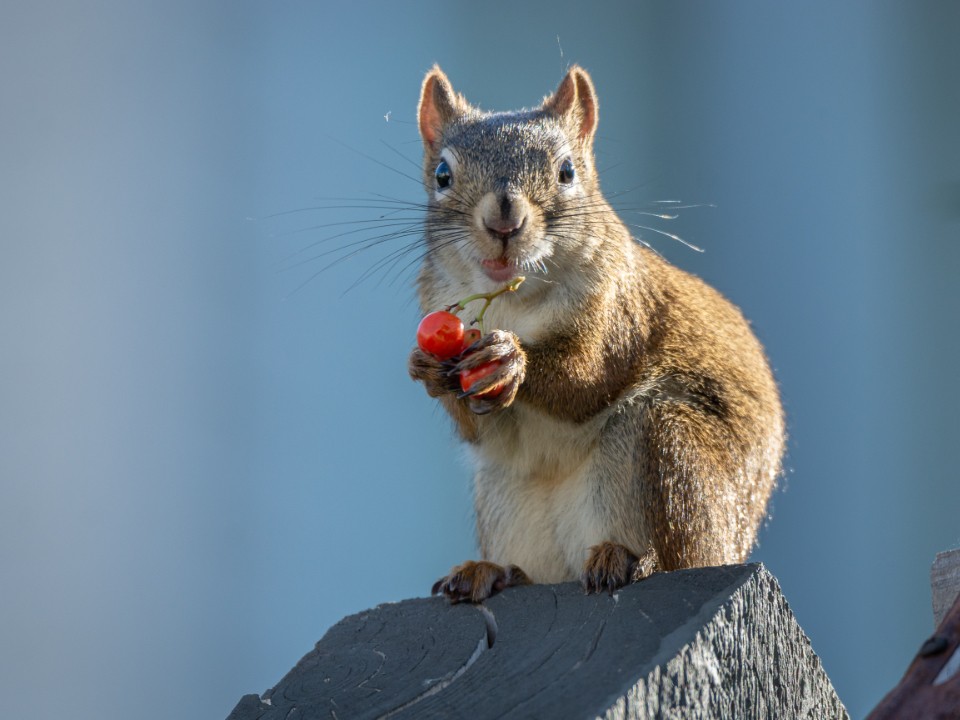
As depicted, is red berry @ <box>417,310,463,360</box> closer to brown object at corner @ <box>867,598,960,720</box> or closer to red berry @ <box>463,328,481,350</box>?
red berry @ <box>463,328,481,350</box>

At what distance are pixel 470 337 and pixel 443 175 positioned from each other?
21.0 inches

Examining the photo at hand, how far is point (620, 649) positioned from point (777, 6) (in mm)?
4633

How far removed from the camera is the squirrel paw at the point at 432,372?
7.55ft

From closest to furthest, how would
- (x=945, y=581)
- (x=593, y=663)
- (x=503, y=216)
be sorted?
(x=593, y=663)
(x=945, y=581)
(x=503, y=216)

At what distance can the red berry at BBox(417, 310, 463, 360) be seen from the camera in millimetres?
2270

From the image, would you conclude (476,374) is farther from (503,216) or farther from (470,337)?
(503,216)

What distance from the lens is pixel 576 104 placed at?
2.98m

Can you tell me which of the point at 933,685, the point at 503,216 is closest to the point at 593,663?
the point at 933,685

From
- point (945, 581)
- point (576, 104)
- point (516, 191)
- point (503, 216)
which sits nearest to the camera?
point (945, 581)

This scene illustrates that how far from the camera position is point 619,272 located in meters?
2.63

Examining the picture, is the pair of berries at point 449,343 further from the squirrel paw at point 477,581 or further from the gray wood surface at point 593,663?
the gray wood surface at point 593,663

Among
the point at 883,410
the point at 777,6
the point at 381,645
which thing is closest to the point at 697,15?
the point at 777,6

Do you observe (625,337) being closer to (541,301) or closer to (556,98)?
(541,301)

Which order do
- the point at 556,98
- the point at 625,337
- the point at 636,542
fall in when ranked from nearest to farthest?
the point at 636,542 < the point at 625,337 < the point at 556,98
